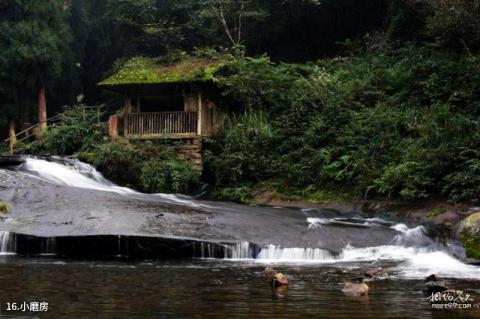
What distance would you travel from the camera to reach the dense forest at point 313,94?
1816 cm

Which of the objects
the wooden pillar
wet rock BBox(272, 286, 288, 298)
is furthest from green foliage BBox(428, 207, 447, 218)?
the wooden pillar

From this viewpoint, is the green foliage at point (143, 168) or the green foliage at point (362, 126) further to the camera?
the green foliage at point (143, 168)

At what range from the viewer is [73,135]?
24.7 m

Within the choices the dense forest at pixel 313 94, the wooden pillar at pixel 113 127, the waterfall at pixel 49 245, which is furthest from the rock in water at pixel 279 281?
the wooden pillar at pixel 113 127

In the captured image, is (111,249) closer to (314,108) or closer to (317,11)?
(314,108)

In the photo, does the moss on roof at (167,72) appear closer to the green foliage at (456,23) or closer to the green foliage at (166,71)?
the green foliage at (166,71)

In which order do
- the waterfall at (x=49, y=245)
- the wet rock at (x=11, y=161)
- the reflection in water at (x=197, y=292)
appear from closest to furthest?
the reflection in water at (x=197, y=292) → the waterfall at (x=49, y=245) → the wet rock at (x=11, y=161)

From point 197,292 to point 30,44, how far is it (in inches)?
1075

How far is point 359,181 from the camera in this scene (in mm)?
18344

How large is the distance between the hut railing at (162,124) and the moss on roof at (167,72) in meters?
1.51

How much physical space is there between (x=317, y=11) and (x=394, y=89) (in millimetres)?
11095

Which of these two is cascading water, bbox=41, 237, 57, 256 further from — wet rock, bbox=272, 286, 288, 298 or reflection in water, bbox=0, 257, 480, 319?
wet rock, bbox=272, 286, 288, 298

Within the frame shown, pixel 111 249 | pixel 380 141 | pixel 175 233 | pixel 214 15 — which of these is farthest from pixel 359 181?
pixel 214 15

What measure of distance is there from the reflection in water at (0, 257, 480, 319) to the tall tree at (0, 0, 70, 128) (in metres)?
22.5
